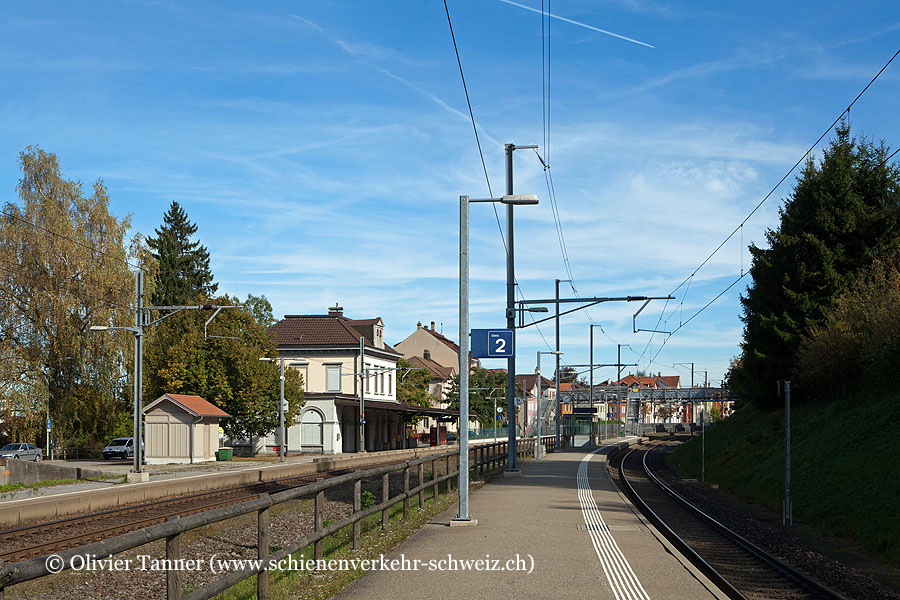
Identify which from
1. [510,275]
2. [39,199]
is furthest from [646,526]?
[39,199]

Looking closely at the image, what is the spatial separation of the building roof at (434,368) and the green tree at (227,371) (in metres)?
47.4

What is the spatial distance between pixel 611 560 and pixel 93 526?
38.2 ft

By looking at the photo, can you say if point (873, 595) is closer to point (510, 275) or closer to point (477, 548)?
point (477, 548)

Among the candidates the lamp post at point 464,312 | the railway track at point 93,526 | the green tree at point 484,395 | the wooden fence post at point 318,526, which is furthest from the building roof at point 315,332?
the wooden fence post at point 318,526

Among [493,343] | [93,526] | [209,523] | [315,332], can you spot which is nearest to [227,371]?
[315,332]

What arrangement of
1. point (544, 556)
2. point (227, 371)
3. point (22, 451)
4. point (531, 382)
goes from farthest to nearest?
point (531, 382), point (227, 371), point (22, 451), point (544, 556)

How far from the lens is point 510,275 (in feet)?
96.4

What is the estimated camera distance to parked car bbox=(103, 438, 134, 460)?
5119 centimetres

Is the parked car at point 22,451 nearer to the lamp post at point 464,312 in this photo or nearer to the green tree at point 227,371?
the green tree at point 227,371

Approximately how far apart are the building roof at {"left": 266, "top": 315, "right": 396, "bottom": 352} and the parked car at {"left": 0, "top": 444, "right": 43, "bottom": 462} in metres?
19.7

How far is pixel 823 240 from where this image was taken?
3222 cm

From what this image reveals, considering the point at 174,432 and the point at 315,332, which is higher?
the point at 315,332

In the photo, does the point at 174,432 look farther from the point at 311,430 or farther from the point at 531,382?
the point at 531,382

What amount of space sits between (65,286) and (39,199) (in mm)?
5692
